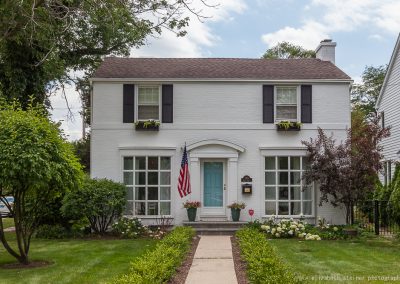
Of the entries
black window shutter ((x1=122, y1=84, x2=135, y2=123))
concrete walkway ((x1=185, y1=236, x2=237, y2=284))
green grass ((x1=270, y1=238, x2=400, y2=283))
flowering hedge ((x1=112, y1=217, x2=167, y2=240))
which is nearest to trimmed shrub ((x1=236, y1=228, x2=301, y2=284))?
concrete walkway ((x1=185, y1=236, x2=237, y2=284))

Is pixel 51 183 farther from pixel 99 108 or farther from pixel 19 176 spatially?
pixel 99 108

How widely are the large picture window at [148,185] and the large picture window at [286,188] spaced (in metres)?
3.57

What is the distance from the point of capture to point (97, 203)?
16.2 metres

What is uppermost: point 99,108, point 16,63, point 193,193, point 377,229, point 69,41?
point 69,41

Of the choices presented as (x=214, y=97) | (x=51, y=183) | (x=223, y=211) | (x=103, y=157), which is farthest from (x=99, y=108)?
(x=51, y=183)

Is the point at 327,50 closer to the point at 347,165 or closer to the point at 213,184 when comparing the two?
the point at 347,165

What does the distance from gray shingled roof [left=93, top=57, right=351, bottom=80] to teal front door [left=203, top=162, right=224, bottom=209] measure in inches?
126

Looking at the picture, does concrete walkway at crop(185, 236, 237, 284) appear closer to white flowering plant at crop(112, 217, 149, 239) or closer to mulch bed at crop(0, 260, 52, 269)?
white flowering plant at crop(112, 217, 149, 239)

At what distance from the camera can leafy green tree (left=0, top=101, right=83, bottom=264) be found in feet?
33.7

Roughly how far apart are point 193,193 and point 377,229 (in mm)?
6397

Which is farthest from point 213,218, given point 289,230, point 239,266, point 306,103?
point 239,266

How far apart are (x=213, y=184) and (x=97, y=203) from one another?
4237 millimetres

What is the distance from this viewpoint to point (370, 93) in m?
49.3

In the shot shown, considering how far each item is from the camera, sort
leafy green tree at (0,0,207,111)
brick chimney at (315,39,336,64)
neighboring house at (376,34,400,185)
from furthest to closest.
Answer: neighboring house at (376,34,400,185)
brick chimney at (315,39,336,64)
leafy green tree at (0,0,207,111)
